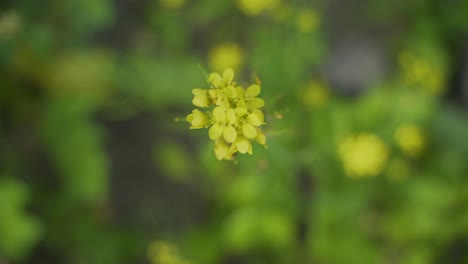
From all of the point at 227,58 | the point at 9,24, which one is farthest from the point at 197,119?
the point at 227,58

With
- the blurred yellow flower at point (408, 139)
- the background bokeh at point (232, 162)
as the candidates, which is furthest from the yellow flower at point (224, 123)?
the blurred yellow flower at point (408, 139)

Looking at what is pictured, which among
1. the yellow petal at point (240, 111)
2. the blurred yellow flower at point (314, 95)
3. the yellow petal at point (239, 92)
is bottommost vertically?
the yellow petal at point (240, 111)

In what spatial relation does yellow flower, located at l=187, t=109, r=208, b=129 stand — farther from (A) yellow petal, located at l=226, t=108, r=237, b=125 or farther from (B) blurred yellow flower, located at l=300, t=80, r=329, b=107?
(B) blurred yellow flower, located at l=300, t=80, r=329, b=107

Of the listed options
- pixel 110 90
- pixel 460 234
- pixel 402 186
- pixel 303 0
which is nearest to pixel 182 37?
pixel 110 90

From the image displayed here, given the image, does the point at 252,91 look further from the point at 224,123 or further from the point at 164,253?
the point at 164,253

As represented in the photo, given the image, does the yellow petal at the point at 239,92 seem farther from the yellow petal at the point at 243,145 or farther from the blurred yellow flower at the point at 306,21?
the blurred yellow flower at the point at 306,21

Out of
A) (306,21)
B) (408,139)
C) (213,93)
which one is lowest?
(213,93)

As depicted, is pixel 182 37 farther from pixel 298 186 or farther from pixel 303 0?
pixel 298 186
